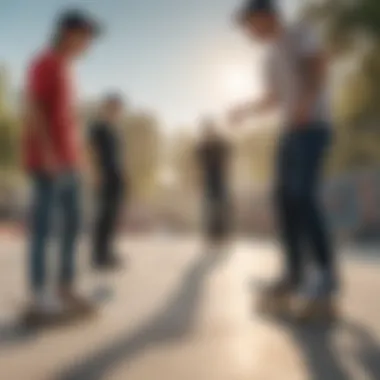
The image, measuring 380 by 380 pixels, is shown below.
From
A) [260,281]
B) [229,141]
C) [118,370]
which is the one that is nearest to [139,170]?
[229,141]

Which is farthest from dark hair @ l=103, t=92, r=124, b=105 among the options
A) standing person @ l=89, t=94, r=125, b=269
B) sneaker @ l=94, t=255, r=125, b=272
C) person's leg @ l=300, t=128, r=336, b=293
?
sneaker @ l=94, t=255, r=125, b=272

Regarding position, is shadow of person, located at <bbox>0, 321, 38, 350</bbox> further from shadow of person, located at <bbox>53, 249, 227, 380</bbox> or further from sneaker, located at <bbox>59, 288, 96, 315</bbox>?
shadow of person, located at <bbox>53, 249, 227, 380</bbox>

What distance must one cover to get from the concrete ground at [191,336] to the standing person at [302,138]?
168mm

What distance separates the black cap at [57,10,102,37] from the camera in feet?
5.03

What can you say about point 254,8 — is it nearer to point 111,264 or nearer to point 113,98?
point 113,98

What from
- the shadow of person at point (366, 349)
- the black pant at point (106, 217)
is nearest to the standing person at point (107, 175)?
the black pant at point (106, 217)

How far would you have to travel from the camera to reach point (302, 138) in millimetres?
1965

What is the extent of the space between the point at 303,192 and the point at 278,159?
120mm

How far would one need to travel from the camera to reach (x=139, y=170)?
1.81m

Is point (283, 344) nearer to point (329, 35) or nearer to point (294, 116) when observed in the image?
point (294, 116)

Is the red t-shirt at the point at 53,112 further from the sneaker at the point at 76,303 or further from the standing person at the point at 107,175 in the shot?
the sneaker at the point at 76,303

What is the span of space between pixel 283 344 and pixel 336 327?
0.77 ft

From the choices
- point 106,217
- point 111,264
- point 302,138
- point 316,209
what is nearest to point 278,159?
point 302,138

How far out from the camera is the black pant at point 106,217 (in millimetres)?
2217
